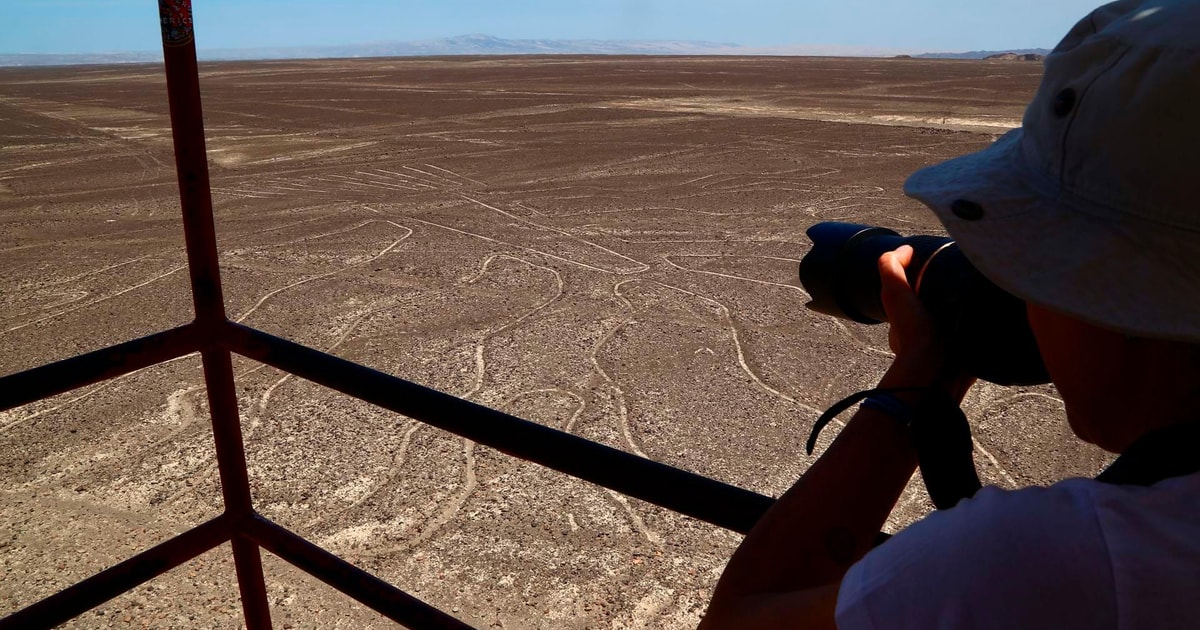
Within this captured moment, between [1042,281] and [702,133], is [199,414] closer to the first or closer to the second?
[1042,281]

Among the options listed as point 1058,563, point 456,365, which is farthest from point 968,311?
point 456,365

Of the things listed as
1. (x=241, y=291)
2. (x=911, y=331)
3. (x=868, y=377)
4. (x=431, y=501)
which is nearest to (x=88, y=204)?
(x=241, y=291)

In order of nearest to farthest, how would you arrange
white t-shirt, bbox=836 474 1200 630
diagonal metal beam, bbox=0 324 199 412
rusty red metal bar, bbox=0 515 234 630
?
white t-shirt, bbox=836 474 1200 630
diagonal metal beam, bbox=0 324 199 412
rusty red metal bar, bbox=0 515 234 630

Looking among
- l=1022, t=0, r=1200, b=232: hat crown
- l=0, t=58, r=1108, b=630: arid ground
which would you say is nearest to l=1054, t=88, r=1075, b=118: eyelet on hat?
l=1022, t=0, r=1200, b=232: hat crown

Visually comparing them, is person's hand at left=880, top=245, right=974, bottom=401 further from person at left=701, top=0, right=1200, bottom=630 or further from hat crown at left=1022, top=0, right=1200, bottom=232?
hat crown at left=1022, top=0, right=1200, bottom=232

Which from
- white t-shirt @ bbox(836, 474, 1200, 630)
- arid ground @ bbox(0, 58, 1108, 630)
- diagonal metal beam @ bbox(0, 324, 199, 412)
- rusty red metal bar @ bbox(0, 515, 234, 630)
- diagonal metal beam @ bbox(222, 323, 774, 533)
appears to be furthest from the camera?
arid ground @ bbox(0, 58, 1108, 630)

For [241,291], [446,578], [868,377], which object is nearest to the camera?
[446,578]
